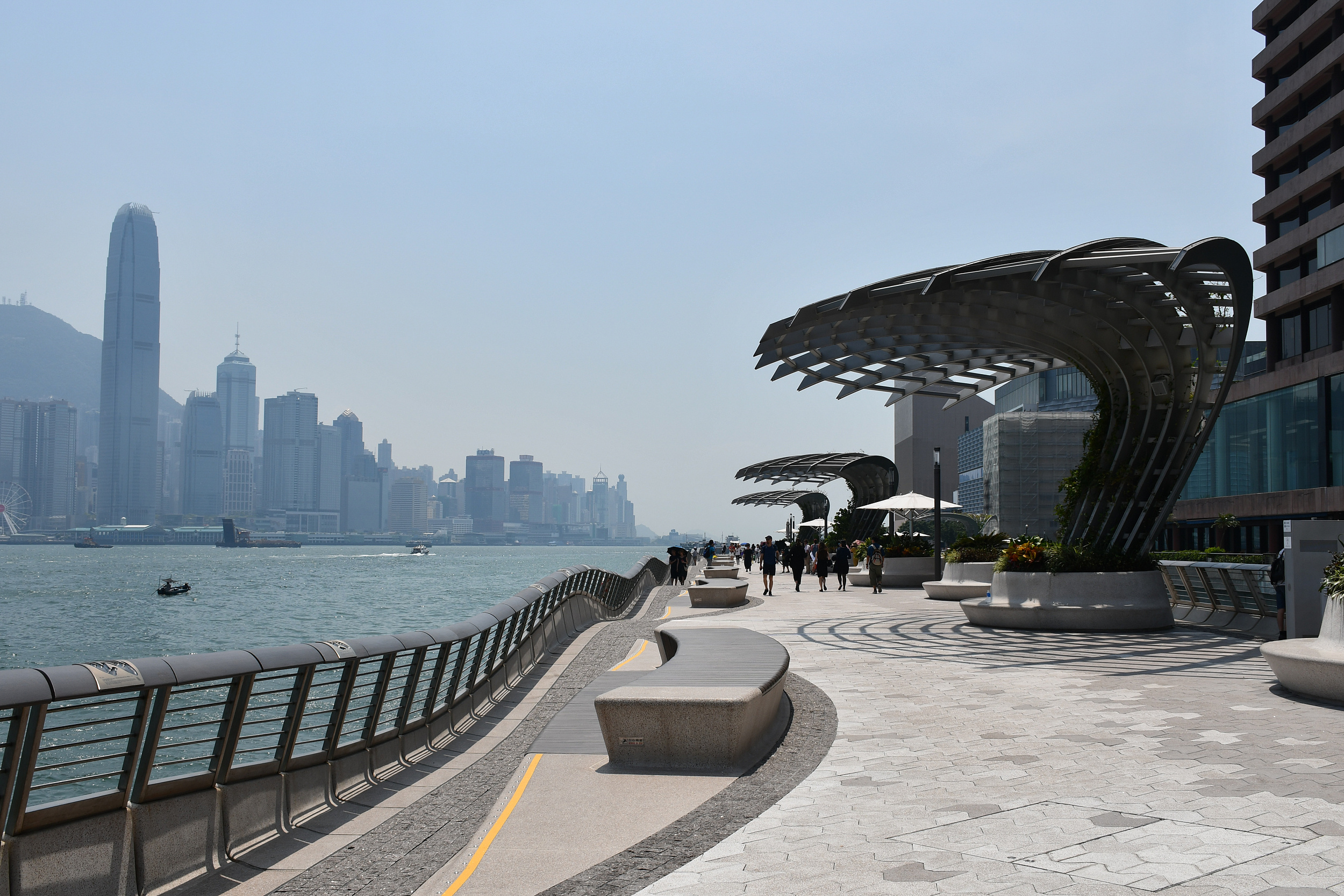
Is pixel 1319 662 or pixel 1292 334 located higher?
pixel 1292 334

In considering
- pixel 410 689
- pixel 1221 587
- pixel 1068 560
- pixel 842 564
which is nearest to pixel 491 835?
pixel 410 689

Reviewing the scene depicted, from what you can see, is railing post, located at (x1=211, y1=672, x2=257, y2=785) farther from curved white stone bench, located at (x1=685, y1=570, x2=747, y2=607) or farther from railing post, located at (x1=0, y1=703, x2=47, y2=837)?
curved white stone bench, located at (x1=685, y1=570, x2=747, y2=607)

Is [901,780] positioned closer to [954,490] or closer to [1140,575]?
[1140,575]

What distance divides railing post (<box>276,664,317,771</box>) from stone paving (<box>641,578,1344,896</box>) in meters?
2.74

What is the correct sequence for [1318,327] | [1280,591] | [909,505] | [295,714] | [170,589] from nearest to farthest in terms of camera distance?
[295,714] < [1280,591] < [909,505] < [1318,327] < [170,589]

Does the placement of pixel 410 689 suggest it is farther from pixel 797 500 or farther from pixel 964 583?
pixel 797 500

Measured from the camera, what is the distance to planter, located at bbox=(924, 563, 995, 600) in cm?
2416

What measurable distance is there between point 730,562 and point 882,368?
3589 centimetres

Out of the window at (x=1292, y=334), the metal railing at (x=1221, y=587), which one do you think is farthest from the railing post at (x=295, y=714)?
the window at (x=1292, y=334)

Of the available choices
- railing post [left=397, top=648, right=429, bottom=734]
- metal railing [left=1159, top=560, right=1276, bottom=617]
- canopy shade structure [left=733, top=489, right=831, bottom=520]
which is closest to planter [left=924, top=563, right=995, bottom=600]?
metal railing [left=1159, top=560, right=1276, bottom=617]

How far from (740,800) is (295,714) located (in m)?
2.77

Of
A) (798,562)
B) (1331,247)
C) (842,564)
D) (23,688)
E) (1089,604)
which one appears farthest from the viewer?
(1331,247)

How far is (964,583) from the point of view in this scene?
80.4ft

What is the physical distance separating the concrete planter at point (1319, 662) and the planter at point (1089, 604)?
6.11 m
